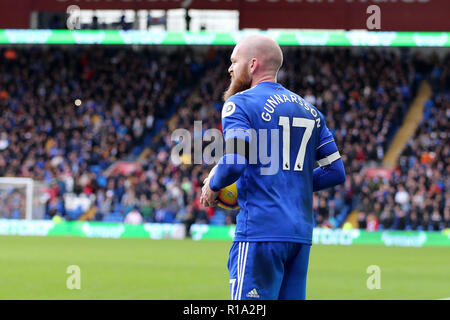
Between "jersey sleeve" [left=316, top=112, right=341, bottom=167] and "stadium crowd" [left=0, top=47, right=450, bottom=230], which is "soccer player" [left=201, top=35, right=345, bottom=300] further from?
"stadium crowd" [left=0, top=47, right=450, bottom=230]

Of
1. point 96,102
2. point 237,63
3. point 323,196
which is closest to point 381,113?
point 323,196

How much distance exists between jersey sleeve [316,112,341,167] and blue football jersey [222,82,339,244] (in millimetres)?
165

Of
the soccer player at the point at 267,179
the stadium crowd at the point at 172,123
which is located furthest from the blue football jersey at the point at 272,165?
the stadium crowd at the point at 172,123

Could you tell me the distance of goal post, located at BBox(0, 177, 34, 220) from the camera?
29656 millimetres

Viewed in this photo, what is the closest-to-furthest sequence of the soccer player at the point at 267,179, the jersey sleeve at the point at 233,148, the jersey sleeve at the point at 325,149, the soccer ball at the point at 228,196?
the jersey sleeve at the point at 233,148 < the soccer player at the point at 267,179 < the soccer ball at the point at 228,196 < the jersey sleeve at the point at 325,149

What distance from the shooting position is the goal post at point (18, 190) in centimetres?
2966

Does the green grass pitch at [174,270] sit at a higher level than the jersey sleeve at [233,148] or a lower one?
lower

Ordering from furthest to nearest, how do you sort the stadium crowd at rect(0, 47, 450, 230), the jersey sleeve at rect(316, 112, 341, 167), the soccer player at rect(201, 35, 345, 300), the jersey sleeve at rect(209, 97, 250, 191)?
the stadium crowd at rect(0, 47, 450, 230) → the jersey sleeve at rect(316, 112, 341, 167) → the soccer player at rect(201, 35, 345, 300) → the jersey sleeve at rect(209, 97, 250, 191)

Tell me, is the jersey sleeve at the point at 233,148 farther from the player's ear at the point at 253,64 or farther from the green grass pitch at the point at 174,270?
the green grass pitch at the point at 174,270

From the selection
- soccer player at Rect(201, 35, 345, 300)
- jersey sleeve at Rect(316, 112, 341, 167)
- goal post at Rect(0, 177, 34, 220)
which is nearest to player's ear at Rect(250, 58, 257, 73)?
soccer player at Rect(201, 35, 345, 300)

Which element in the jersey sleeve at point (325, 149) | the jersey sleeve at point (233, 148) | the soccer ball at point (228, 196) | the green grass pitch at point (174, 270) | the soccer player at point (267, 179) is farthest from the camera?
the green grass pitch at point (174, 270)

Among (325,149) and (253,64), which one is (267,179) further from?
(253,64)

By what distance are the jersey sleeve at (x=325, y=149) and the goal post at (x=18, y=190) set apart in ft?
84.7
